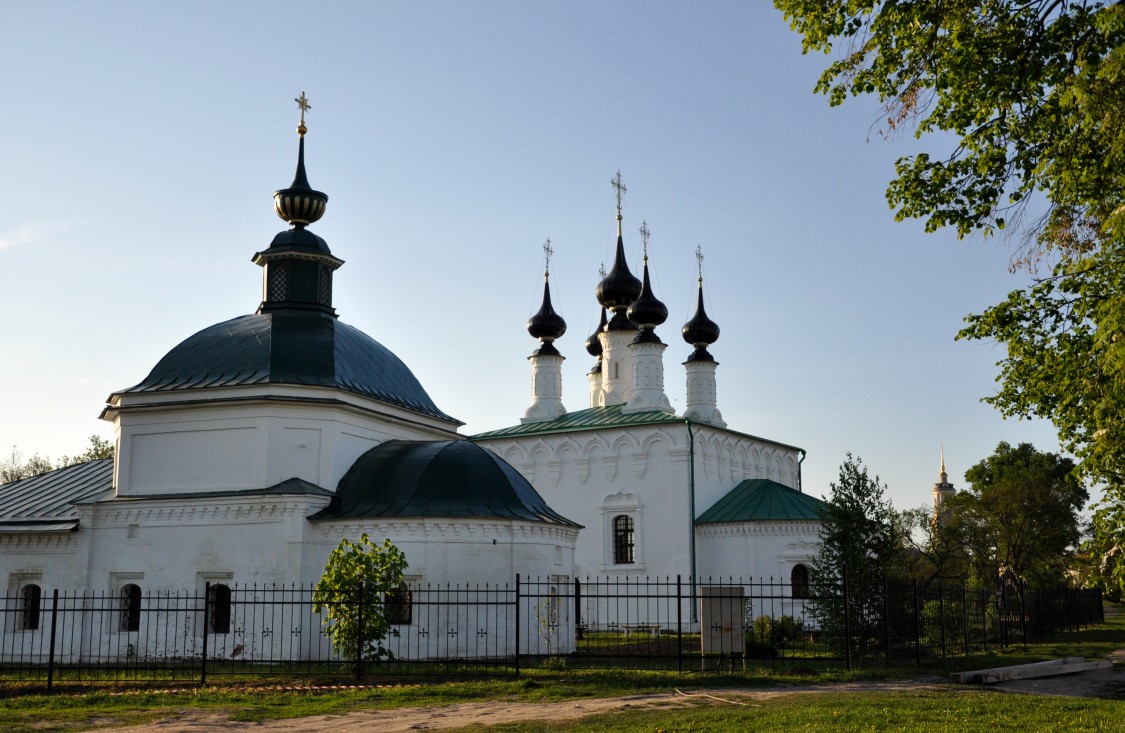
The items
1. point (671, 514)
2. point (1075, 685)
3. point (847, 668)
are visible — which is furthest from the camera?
point (671, 514)

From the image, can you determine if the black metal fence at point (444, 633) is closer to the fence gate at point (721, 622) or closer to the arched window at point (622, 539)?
the fence gate at point (721, 622)

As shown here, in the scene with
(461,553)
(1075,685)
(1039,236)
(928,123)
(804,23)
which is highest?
(804,23)

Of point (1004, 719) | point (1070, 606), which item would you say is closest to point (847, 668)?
point (1004, 719)

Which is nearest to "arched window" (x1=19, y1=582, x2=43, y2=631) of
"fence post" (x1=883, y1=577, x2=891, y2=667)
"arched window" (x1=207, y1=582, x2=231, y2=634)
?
"arched window" (x1=207, y1=582, x2=231, y2=634)

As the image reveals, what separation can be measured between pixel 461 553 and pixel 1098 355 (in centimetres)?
1247

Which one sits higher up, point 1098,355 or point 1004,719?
point 1098,355

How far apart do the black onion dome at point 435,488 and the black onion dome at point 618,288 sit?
1588cm

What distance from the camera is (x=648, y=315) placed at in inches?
1367

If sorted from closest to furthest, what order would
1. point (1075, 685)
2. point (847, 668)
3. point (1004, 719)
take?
point (1004, 719) < point (1075, 685) < point (847, 668)

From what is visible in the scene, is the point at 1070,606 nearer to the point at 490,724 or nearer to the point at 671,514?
the point at 671,514

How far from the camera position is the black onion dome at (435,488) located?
66.4ft

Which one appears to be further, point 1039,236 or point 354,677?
A: point 354,677

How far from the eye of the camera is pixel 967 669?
16500 millimetres

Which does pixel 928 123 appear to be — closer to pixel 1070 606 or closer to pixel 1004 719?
pixel 1004 719
